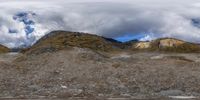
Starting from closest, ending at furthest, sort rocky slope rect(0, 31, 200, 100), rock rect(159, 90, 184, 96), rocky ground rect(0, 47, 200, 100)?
rock rect(159, 90, 184, 96) < rocky ground rect(0, 47, 200, 100) < rocky slope rect(0, 31, 200, 100)

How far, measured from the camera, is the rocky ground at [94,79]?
129 feet

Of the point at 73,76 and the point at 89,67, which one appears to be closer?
the point at 73,76

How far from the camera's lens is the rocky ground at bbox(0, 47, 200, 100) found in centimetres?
3925

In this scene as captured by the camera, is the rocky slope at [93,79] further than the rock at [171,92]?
Yes

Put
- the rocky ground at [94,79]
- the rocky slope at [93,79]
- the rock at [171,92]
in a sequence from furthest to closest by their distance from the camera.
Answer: the rocky slope at [93,79] < the rocky ground at [94,79] < the rock at [171,92]

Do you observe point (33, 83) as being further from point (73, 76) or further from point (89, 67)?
point (89, 67)

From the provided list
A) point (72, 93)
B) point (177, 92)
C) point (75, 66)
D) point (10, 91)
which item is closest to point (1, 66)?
point (75, 66)

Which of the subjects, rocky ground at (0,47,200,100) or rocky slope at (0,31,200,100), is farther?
rocky slope at (0,31,200,100)

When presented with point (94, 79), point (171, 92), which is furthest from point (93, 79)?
point (171, 92)

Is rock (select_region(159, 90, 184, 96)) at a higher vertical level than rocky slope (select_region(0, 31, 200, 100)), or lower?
lower

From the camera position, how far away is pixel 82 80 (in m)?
45.6

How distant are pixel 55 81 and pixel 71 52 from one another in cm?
1543

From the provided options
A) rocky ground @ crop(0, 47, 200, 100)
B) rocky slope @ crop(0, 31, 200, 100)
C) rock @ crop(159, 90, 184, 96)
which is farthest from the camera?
rocky slope @ crop(0, 31, 200, 100)

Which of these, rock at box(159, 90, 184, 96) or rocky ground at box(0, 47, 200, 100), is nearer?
rock at box(159, 90, 184, 96)
